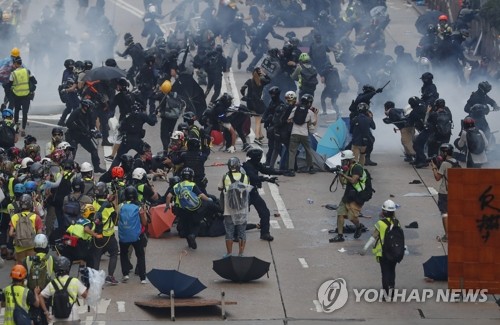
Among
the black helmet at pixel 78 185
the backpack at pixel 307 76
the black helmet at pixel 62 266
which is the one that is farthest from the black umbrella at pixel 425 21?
A: the black helmet at pixel 62 266

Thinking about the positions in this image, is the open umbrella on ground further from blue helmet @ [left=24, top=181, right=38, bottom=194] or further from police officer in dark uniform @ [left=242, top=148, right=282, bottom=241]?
blue helmet @ [left=24, top=181, right=38, bottom=194]

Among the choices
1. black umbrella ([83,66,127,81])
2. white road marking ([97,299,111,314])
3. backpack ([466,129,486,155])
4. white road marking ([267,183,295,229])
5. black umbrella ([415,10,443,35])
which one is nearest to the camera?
white road marking ([97,299,111,314])

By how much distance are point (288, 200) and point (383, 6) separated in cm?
2107

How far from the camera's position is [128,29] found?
50.8 m

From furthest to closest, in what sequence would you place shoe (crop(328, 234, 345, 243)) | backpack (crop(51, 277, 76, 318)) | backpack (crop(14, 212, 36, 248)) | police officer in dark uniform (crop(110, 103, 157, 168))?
police officer in dark uniform (crop(110, 103, 157, 168)) < shoe (crop(328, 234, 345, 243)) < backpack (crop(14, 212, 36, 248)) < backpack (crop(51, 277, 76, 318))

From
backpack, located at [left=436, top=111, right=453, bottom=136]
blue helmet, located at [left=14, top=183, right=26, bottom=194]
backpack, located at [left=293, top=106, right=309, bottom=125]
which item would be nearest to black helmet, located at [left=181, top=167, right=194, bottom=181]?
blue helmet, located at [left=14, top=183, right=26, bottom=194]

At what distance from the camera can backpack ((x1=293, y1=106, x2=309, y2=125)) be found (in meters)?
29.7

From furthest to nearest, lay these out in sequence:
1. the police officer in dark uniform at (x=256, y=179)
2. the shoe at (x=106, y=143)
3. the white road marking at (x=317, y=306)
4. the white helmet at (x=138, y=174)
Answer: the shoe at (x=106, y=143) → the police officer in dark uniform at (x=256, y=179) → the white helmet at (x=138, y=174) → the white road marking at (x=317, y=306)

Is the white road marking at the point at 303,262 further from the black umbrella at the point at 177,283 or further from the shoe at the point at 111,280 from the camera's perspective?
the shoe at the point at 111,280

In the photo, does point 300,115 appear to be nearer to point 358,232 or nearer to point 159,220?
point 358,232

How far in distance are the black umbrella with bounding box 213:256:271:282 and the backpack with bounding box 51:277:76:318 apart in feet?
12.0

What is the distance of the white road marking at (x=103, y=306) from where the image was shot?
73.0 ft

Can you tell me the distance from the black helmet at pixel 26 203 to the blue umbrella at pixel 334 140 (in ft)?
28.6

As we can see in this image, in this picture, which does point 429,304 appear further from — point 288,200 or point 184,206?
point 288,200
